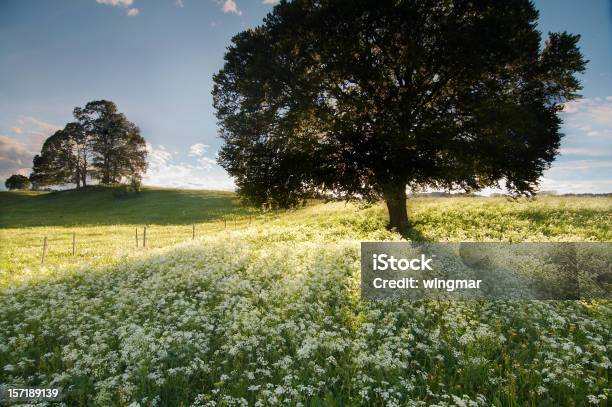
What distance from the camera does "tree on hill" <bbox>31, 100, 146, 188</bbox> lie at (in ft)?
194

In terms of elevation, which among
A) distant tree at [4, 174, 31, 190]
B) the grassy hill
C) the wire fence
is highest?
distant tree at [4, 174, 31, 190]

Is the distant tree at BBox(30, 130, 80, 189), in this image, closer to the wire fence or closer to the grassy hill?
the grassy hill

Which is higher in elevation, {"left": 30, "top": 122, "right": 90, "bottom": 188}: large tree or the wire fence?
{"left": 30, "top": 122, "right": 90, "bottom": 188}: large tree

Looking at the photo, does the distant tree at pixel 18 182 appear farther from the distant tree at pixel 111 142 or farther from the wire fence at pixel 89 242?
the wire fence at pixel 89 242

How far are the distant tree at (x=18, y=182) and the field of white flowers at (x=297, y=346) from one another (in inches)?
3813

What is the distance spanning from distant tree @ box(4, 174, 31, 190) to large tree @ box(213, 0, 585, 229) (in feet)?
306

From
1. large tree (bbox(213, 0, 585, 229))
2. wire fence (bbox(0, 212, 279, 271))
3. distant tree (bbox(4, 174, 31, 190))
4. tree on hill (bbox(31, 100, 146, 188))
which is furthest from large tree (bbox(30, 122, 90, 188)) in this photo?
large tree (bbox(213, 0, 585, 229))

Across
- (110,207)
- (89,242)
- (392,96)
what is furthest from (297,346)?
(110,207)

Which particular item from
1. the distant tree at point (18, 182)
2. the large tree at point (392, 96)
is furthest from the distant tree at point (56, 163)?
the large tree at point (392, 96)

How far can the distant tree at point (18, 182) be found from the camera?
89.9 m

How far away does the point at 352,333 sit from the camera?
8.51 m

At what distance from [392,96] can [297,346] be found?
15125mm

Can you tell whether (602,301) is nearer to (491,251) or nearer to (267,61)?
(491,251)

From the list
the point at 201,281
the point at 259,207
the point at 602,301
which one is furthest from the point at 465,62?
the point at 201,281
